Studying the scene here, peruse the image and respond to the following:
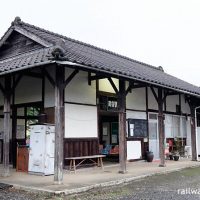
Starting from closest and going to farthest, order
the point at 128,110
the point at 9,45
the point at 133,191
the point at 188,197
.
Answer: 1. the point at 188,197
2. the point at 133,191
3. the point at 9,45
4. the point at 128,110

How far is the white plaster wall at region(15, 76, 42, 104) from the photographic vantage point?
10.2 meters

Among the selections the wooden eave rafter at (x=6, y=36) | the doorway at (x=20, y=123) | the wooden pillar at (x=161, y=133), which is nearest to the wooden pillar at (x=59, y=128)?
the doorway at (x=20, y=123)

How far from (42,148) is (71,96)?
1.95 meters

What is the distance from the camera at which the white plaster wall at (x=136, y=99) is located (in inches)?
488

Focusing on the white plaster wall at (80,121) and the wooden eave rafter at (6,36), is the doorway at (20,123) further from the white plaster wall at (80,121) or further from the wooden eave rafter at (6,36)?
the wooden eave rafter at (6,36)

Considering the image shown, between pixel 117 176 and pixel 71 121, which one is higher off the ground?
pixel 71 121

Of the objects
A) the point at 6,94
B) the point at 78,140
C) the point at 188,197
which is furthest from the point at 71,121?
the point at 188,197

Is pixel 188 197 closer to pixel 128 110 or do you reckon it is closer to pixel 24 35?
pixel 128 110

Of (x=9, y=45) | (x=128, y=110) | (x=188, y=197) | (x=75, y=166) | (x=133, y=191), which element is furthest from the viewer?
(x=128, y=110)

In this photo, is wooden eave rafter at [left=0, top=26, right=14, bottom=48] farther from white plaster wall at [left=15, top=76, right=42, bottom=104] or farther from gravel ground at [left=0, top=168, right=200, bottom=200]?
gravel ground at [left=0, top=168, right=200, bottom=200]

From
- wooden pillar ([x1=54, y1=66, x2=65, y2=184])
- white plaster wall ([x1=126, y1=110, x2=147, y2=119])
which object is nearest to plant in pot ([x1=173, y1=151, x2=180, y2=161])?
white plaster wall ([x1=126, y1=110, x2=147, y2=119])

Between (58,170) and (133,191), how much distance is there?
1797 millimetres

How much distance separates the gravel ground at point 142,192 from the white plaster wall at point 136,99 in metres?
4.21

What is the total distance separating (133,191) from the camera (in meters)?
7.02
